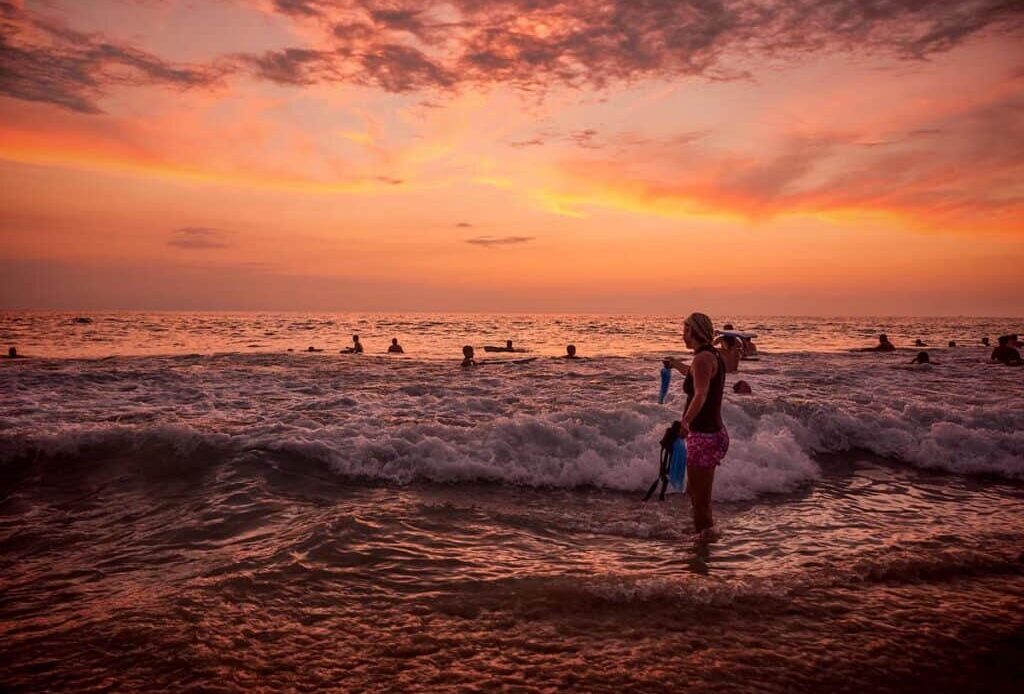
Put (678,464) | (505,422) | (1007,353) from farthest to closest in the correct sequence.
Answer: (1007,353) < (505,422) < (678,464)

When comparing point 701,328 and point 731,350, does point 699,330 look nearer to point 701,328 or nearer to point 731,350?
point 701,328

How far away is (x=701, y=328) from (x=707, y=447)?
4.93 feet

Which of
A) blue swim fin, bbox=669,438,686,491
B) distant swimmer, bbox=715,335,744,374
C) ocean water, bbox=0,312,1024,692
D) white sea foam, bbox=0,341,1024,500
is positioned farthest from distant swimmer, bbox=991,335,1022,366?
blue swim fin, bbox=669,438,686,491

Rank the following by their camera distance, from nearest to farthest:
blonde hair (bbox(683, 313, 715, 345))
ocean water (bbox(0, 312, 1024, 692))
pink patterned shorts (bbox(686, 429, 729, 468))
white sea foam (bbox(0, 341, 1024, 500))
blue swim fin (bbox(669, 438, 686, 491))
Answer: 1. ocean water (bbox(0, 312, 1024, 692))
2. blonde hair (bbox(683, 313, 715, 345))
3. pink patterned shorts (bbox(686, 429, 729, 468))
4. blue swim fin (bbox(669, 438, 686, 491))
5. white sea foam (bbox(0, 341, 1024, 500))

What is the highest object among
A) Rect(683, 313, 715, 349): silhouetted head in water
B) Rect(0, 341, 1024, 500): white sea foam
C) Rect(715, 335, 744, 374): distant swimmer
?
Rect(683, 313, 715, 349): silhouetted head in water

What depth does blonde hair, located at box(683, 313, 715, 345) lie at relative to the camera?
7.20 m

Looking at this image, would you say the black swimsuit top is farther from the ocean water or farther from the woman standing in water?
the ocean water

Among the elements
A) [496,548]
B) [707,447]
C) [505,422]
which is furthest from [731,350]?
[505,422]

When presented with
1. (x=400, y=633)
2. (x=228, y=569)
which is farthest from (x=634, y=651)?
(x=228, y=569)

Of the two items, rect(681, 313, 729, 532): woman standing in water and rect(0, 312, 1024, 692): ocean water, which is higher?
rect(681, 313, 729, 532): woman standing in water

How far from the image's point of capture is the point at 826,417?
1380cm

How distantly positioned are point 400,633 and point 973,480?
→ 11275 mm

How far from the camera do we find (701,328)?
721 cm

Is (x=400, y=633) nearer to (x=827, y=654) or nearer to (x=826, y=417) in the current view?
(x=827, y=654)
